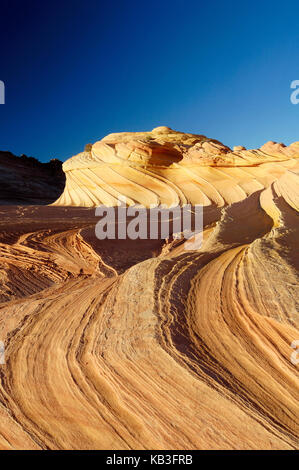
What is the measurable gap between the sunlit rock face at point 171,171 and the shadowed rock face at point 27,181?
10.6 metres

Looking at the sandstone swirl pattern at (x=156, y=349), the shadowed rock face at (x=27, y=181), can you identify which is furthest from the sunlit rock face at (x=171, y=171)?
the shadowed rock face at (x=27, y=181)

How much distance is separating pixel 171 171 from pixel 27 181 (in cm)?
1800

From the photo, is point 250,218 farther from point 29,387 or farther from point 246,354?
point 29,387

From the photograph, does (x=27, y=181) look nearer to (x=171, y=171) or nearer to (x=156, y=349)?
(x=171, y=171)

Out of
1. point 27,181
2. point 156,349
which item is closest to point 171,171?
point 156,349

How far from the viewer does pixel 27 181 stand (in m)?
27.1

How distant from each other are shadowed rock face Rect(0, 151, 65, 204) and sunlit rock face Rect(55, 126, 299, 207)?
34.7 feet

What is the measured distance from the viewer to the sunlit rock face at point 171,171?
1183 cm

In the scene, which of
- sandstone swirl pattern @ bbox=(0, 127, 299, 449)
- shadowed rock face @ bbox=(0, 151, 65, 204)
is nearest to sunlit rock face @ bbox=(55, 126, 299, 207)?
sandstone swirl pattern @ bbox=(0, 127, 299, 449)

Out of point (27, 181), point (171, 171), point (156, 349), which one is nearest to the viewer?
point (156, 349)

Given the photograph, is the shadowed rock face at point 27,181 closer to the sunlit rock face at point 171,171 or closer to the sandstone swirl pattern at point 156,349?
the sunlit rock face at point 171,171

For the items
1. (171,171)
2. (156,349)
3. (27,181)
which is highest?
(27,181)
